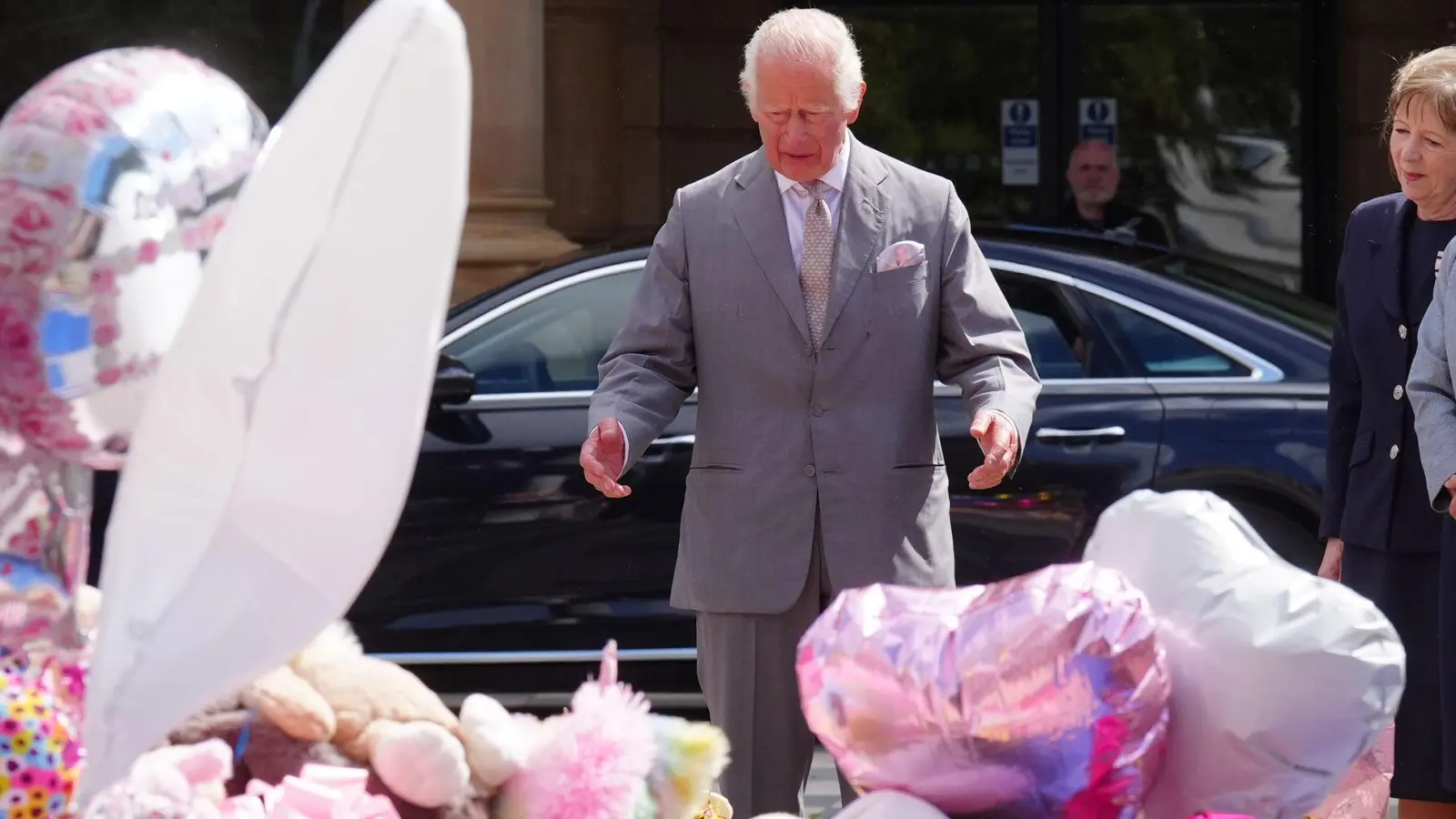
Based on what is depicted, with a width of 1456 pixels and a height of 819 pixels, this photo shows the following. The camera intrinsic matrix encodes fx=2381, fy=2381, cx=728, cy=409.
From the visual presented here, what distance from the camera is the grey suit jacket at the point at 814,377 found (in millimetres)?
4020

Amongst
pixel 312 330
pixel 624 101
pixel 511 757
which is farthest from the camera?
pixel 624 101

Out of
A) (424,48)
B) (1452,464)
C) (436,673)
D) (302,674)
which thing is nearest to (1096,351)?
(436,673)

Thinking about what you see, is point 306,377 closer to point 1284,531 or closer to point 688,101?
point 1284,531

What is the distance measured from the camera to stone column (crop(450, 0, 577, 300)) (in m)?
10.5

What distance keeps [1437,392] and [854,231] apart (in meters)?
1.07

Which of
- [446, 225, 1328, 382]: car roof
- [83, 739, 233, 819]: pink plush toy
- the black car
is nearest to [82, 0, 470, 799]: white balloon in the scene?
[83, 739, 233, 819]: pink plush toy

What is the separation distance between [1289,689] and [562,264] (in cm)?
483

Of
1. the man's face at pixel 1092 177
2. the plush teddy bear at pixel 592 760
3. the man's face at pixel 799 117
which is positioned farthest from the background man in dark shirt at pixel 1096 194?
the plush teddy bear at pixel 592 760

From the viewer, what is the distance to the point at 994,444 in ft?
12.4

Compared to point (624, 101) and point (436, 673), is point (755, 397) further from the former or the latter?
point (624, 101)

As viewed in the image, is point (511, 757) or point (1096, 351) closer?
point (511, 757)

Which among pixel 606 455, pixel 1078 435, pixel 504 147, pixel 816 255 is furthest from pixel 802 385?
pixel 504 147

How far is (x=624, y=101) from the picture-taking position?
496 inches

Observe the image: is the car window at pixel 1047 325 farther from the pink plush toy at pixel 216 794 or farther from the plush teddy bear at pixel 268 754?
the pink plush toy at pixel 216 794
